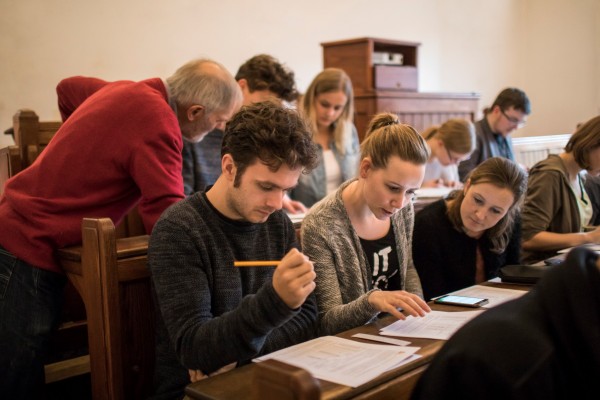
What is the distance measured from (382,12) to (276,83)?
3.76 meters

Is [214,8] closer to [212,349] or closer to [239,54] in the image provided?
[239,54]

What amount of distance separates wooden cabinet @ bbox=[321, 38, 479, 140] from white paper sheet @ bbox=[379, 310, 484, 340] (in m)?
3.17

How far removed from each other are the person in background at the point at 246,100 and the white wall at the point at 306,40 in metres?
1.65

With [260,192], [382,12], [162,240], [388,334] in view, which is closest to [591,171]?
[388,334]

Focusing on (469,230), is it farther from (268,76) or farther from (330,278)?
(268,76)

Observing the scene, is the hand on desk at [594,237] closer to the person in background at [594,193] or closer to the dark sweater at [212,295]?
the person in background at [594,193]

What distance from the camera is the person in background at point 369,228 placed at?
199cm

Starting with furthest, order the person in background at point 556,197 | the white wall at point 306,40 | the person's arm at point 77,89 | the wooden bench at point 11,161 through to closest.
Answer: the white wall at point 306,40 → the person in background at point 556,197 → the wooden bench at point 11,161 → the person's arm at point 77,89

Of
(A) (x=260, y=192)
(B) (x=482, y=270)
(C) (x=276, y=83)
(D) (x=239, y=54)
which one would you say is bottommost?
(B) (x=482, y=270)

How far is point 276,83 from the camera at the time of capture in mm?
3207

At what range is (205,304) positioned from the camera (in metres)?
1.55

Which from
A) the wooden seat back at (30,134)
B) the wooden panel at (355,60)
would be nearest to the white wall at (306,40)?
the wooden panel at (355,60)

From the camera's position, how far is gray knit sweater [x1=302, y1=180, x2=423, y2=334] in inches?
73.3

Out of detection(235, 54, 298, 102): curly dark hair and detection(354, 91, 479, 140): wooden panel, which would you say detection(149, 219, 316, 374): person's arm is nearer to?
detection(235, 54, 298, 102): curly dark hair
